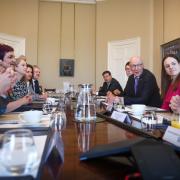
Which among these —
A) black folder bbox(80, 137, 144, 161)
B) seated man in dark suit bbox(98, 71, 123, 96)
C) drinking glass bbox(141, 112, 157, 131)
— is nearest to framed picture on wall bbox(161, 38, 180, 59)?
seated man in dark suit bbox(98, 71, 123, 96)

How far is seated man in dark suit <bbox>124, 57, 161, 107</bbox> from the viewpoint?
3223 mm

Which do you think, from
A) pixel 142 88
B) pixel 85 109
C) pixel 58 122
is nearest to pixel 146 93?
pixel 142 88

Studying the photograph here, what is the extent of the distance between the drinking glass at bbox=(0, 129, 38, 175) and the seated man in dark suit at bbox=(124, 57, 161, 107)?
2.64 meters

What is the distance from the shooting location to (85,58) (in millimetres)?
7547

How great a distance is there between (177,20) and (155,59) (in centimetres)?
113

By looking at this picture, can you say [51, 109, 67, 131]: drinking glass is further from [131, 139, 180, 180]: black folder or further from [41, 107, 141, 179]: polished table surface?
[131, 139, 180, 180]: black folder

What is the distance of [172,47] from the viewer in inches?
223

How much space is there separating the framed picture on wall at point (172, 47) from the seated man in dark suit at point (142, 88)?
2.17 m

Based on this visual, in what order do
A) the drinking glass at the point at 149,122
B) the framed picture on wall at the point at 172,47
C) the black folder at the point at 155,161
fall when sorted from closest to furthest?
the black folder at the point at 155,161 → the drinking glass at the point at 149,122 → the framed picture on wall at the point at 172,47

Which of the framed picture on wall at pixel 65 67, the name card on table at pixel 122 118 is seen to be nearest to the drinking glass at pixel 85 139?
the name card on table at pixel 122 118

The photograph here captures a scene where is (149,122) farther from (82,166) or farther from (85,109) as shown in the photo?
(82,166)

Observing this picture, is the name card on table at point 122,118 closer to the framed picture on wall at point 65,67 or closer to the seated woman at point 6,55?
the seated woman at point 6,55

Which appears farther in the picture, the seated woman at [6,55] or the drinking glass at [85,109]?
the seated woman at [6,55]

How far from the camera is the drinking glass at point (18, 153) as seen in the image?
56cm
